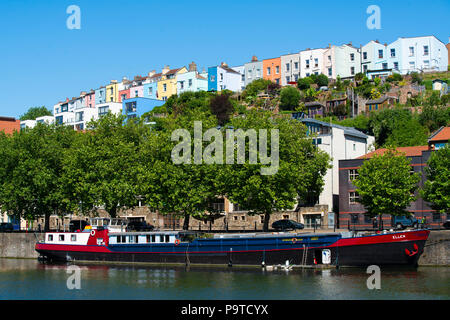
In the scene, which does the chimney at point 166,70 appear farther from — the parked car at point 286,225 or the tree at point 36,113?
the parked car at point 286,225

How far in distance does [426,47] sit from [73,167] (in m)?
85.9

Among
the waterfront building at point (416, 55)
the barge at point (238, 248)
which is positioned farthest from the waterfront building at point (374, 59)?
the barge at point (238, 248)

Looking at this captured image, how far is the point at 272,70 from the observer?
140000mm

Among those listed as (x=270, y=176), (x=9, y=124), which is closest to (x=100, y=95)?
(x=9, y=124)

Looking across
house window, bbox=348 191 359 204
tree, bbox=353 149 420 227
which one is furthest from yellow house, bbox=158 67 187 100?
tree, bbox=353 149 420 227

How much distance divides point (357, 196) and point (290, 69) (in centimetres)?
6993

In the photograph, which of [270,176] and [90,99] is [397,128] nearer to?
[270,176]

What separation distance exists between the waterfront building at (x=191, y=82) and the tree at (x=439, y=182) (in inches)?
3466

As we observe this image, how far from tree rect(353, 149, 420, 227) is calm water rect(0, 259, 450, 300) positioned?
9.36 m

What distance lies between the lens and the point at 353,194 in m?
71.9

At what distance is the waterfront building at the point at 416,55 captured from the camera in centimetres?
12325

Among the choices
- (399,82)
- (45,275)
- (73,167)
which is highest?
(399,82)
